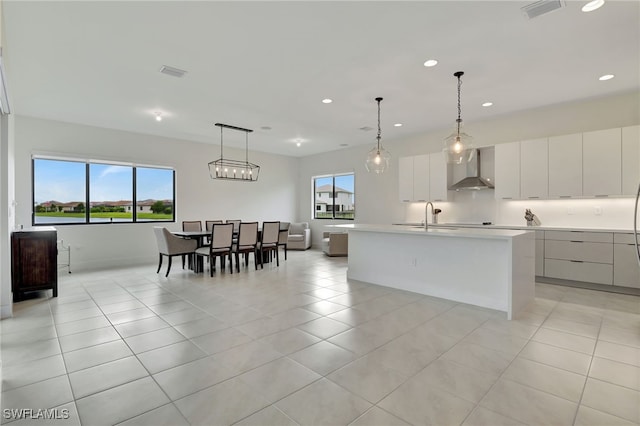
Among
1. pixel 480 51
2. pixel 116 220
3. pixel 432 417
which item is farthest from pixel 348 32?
pixel 116 220

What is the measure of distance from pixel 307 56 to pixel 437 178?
421cm

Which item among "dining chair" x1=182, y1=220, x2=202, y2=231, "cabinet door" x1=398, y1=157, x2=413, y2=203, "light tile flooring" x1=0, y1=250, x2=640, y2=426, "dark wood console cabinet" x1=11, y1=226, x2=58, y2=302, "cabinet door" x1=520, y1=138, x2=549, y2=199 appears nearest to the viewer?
"light tile flooring" x1=0, y1=250, x2=640, y2=426

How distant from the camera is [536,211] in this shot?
556 centimetres

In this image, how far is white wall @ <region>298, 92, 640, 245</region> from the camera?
4.77 meters

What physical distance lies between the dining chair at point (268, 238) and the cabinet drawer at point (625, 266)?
5.46 metres

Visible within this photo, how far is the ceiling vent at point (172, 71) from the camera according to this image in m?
3.72

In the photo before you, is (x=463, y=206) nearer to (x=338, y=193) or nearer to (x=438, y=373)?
(x=338, y=193)

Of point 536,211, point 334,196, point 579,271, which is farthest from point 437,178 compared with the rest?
point 334,196

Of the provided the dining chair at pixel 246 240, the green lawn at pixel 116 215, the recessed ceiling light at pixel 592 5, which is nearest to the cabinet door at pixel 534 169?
the recessed ceiling light at pixel 592 5

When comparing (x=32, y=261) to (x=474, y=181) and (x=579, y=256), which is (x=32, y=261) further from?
(x=579, y=256)

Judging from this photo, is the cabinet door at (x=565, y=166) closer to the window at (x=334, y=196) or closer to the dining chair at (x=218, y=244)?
the window at (x=334, y=196)

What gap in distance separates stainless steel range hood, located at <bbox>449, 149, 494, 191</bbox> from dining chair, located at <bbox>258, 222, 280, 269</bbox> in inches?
145

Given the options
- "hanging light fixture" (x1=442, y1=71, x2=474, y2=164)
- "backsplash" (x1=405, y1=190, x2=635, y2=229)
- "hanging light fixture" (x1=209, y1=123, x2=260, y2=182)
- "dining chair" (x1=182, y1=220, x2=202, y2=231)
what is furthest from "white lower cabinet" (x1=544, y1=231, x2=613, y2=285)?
"dining chair" (x1=182, y1=220, x2=202, y2=231)

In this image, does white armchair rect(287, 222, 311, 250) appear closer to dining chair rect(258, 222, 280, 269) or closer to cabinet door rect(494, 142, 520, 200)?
dining chair rect(258, 222, 280, 269)
